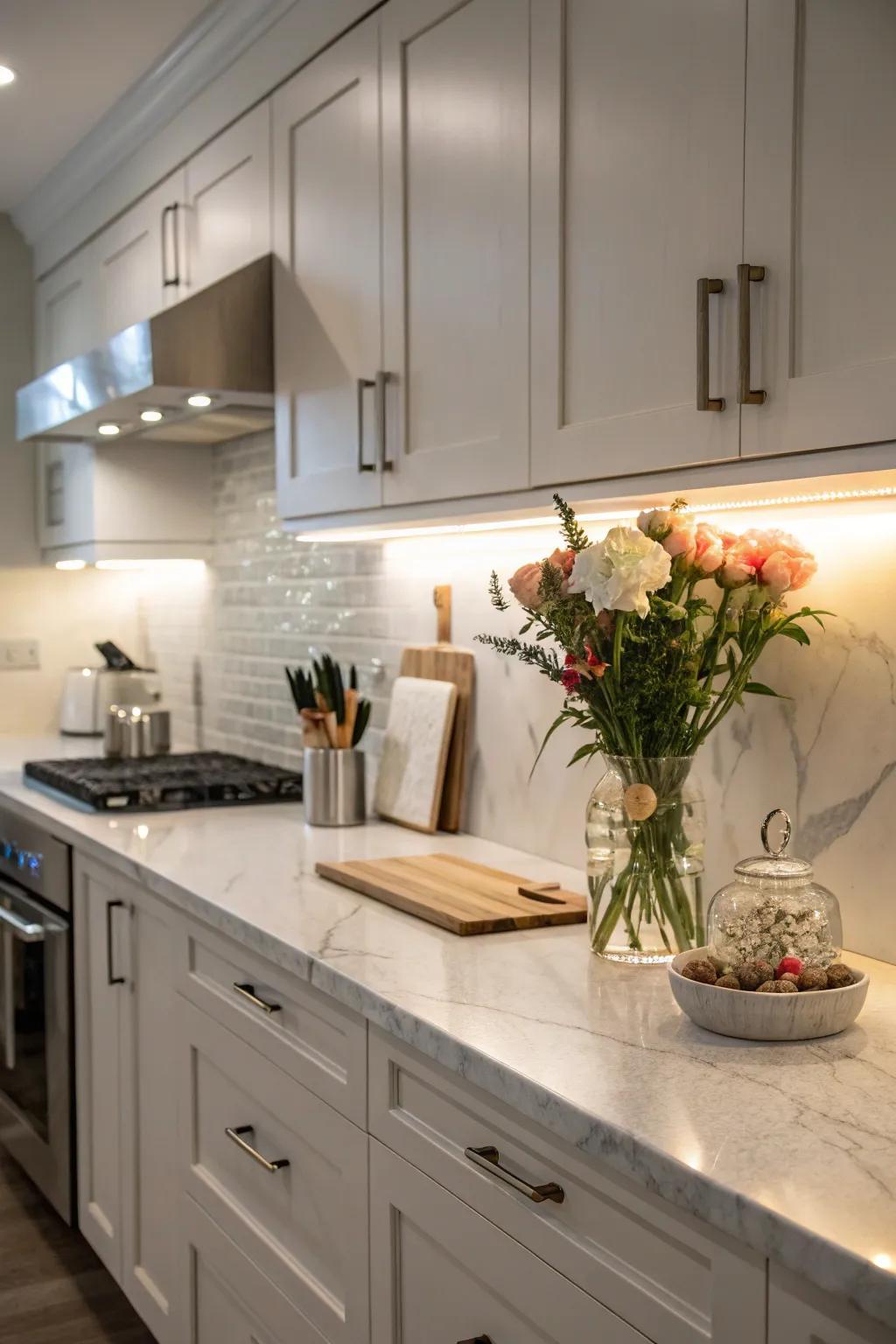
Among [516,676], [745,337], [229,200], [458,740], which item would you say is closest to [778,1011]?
[745,337]

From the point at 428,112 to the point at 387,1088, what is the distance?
1492 mm

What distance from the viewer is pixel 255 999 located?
1972 millimetres

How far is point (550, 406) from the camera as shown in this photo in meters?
1.86

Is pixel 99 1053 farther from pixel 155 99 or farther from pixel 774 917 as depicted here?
pixel 155 99

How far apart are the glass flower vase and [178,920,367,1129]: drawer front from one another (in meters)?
0.36

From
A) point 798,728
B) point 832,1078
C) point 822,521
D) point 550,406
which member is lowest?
point 832,1078

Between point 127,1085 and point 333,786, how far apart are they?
692 mm

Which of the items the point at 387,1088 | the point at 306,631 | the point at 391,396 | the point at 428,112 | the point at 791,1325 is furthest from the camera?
the point at 306,631

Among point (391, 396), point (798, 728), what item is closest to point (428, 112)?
point (391, 396)

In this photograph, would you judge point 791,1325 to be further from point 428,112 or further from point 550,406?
point 428,112

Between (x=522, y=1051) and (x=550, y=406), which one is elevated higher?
(x=550, y=406)

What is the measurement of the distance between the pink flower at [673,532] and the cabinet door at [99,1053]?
1400 mm

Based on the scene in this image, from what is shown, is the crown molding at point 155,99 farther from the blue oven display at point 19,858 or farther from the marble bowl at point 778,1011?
the marble bowl at point 778,1011

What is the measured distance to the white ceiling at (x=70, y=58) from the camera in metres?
2.90
